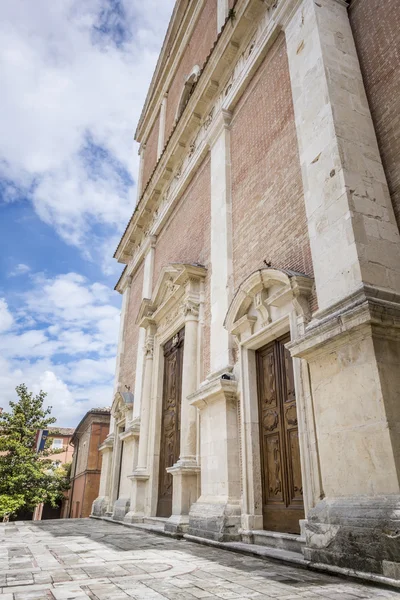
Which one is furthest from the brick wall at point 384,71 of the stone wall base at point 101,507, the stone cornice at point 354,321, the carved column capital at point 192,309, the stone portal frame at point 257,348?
the stone wall base at point 101,507

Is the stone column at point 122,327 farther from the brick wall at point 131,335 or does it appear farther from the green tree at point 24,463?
the green tree at point 24,463

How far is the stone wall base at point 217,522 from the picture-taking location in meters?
6.17

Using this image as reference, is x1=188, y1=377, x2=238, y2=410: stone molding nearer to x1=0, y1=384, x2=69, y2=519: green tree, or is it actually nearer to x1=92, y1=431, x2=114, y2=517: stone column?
x1=92, y1=431, x2=114, y2=517: stone column

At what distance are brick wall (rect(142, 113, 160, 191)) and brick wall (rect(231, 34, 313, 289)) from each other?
838 centimetres

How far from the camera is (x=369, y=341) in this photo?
4199 mm

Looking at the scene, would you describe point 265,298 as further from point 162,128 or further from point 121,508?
point 162,128

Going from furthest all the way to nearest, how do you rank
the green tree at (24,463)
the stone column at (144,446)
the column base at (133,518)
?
the green tree at (24,463) → the stone column at (144,446) → the column base at (133,518)

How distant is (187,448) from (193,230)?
17.0 ft

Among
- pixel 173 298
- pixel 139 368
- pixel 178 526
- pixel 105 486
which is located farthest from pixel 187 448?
pixel 105 486

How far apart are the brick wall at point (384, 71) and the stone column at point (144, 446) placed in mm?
7876

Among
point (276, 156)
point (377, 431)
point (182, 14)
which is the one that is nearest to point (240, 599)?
point (377, 431)

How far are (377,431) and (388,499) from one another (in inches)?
21.3

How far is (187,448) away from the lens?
331 inches

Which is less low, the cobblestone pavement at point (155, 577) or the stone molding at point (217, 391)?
the stone molding at point (217, 391)
